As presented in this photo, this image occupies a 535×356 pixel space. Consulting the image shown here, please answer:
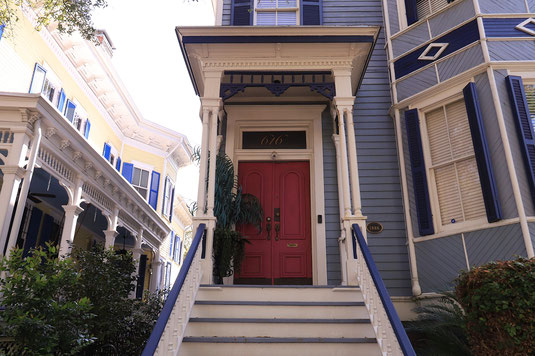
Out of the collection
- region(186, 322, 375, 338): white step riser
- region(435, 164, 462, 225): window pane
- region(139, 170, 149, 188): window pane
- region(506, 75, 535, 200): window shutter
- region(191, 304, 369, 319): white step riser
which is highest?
region(139, 170, 149, 188): window pane

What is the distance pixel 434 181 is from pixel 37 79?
9607 mm

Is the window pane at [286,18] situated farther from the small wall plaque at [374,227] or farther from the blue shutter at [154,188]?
the blue shutter at [154,188]

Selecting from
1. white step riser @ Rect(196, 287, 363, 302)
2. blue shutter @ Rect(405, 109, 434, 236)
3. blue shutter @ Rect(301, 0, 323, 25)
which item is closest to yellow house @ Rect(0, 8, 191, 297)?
white step riser @ Rect(196, 287, 363, 302)

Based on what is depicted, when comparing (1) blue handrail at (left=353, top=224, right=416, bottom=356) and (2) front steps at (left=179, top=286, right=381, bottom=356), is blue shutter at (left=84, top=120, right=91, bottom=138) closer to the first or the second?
(2) front steps at (left=179, top=286, right=381, bottom=356)

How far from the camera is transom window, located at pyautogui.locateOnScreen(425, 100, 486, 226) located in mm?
6383

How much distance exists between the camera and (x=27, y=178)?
6488mm

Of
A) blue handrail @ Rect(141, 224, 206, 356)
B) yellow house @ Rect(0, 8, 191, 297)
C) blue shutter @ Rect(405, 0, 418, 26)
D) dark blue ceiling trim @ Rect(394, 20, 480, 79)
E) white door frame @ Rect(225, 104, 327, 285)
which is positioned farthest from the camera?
blue shutter @ Rect(405, 0, 418, 26)

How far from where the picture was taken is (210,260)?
5676 millimetres

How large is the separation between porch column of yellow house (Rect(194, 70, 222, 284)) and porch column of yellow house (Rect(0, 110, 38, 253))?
9.10 ft

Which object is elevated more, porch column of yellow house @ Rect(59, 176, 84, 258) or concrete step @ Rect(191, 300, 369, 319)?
porch column of yellow house @ Rect(59, 176, 84, 258)

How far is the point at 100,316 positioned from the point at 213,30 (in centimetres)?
452

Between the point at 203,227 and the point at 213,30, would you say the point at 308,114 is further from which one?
the point at 203,227

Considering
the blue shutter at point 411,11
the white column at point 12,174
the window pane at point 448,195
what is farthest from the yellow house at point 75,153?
the blue shutter at point 411,11

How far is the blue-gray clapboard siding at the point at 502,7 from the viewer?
272 inches
